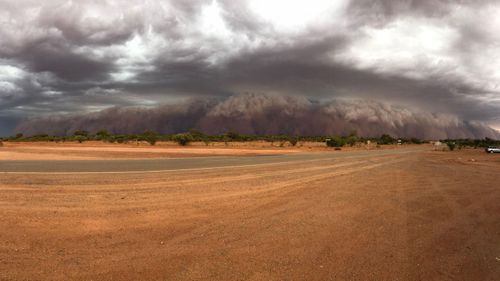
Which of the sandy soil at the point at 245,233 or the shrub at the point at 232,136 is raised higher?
the shrub at the point at 232,136

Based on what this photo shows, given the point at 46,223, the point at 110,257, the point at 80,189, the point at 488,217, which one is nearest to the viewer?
the point at 110,257

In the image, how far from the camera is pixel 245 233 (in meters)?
8.09

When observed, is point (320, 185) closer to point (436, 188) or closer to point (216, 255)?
point (436, 188)

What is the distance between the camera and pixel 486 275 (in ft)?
19.4

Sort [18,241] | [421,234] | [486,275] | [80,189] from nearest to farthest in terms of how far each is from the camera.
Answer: [486,275]
[18,241]
[421,234]
[80,189]

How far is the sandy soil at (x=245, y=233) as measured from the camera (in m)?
5.98

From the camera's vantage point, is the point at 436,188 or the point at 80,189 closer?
the point at 80,189

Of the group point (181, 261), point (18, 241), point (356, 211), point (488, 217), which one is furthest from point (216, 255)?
point (488, 217)

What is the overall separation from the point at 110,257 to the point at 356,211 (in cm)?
724

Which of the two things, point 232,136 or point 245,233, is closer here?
point 245,233

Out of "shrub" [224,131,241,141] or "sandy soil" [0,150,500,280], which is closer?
"sandy soil" [0,150,500,280]

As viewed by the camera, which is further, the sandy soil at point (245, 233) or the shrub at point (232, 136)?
the shrub at point (232, 136)

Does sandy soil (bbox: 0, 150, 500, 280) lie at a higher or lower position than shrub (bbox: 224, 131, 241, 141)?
lower

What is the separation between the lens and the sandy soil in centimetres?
598
